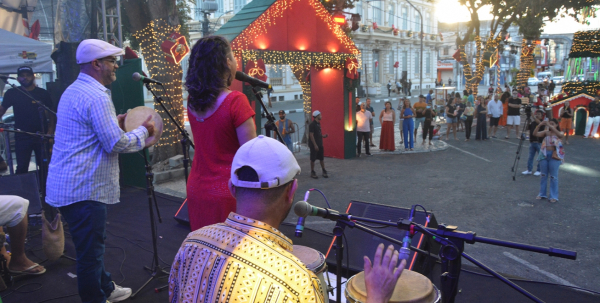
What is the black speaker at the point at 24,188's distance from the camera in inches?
215

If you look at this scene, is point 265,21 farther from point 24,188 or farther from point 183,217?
point 24,188

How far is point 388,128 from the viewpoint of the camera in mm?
13867

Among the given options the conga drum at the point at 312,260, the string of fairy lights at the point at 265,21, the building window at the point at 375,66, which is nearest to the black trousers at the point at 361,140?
the string of fairy lights at the point at 265,21

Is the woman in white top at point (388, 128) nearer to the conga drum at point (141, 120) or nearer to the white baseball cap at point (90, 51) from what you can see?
the conga drum at point (141, 120)

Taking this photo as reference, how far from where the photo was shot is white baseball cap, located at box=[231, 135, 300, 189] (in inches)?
53.8

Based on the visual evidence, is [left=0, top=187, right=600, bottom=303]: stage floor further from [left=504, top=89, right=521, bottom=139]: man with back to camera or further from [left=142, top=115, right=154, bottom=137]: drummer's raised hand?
[left=504, top=89, right=521, bottom=139]: man with back to camera

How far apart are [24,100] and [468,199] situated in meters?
8.54

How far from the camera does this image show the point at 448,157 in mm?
12859

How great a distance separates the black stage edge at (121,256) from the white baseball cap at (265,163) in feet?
10.1

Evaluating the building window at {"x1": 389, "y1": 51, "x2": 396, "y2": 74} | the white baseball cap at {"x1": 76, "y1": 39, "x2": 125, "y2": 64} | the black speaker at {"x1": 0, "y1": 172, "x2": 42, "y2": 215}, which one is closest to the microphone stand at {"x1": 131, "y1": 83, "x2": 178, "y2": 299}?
the white baseball cap at {"x1": 76, "y1": 39, "x2": 125, "y2": 64}

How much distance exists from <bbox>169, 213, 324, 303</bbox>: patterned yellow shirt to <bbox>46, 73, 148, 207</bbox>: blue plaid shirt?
1.88 metres

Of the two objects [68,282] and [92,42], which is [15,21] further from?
[92,42]

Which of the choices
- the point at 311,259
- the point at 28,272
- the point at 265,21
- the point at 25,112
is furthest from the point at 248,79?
the point at 265,21

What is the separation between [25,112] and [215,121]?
672 centimetres
